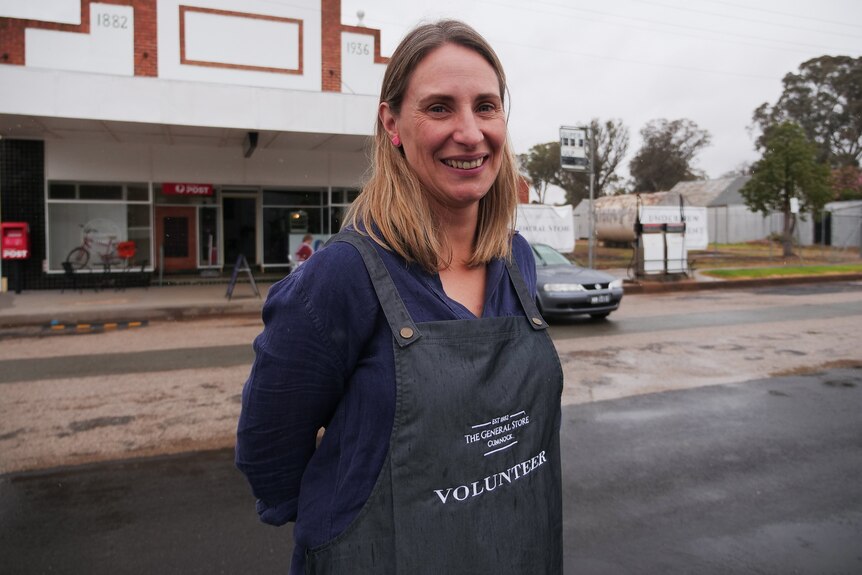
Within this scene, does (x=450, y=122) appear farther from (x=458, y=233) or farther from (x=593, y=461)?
(x=593, y=461)

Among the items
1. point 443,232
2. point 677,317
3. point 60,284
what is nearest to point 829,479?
point 443,232

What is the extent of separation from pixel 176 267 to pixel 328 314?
21.3 metres

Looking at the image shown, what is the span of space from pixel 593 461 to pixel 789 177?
2904cm

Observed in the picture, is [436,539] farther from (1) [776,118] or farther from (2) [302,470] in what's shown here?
(1) [776,118]

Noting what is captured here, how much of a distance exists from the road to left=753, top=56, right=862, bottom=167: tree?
58.5m

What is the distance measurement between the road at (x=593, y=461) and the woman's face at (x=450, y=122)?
2.59m

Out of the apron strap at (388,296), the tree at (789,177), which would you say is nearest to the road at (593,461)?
the apron strap at (388,296)

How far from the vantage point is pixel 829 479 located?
455 centimetres

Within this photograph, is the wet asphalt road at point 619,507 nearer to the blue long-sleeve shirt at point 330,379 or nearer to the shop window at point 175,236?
the blue long-sleeve shirt at point 330,379

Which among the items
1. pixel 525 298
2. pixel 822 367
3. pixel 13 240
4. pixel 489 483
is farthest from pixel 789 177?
pixel 489 483

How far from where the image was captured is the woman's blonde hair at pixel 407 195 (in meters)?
1.47

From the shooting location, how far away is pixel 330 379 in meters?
1.38

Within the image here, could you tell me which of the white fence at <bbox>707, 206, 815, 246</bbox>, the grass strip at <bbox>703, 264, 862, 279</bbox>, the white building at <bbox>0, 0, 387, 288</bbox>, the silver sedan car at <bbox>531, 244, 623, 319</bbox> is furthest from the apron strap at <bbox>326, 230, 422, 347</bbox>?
the white fence at <bbox>707, 206, 815, 246</bbox>

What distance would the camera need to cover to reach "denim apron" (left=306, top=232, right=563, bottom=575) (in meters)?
1.33
